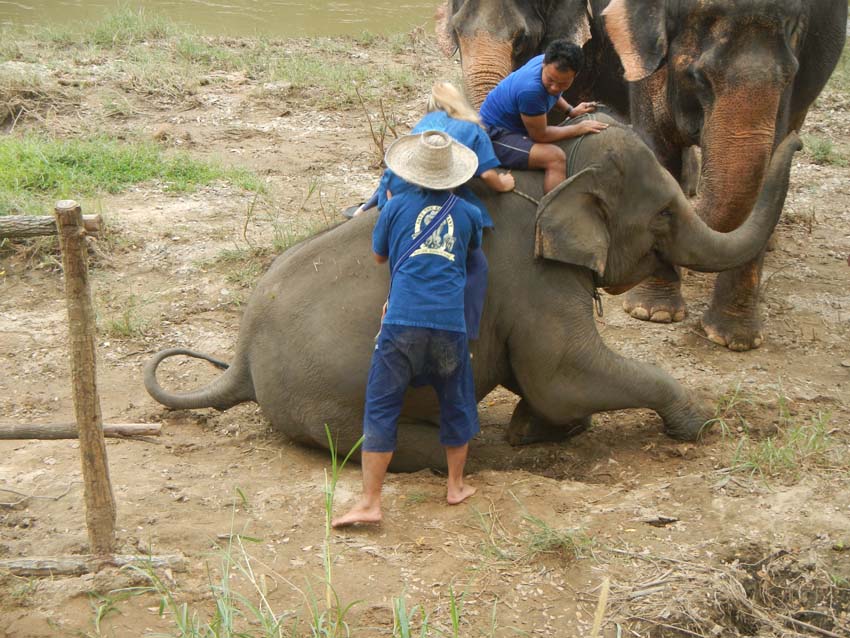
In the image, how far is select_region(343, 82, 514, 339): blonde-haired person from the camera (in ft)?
13.9

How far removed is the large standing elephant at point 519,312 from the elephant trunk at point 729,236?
13 millimetres

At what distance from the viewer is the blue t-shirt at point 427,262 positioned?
3.98 metres

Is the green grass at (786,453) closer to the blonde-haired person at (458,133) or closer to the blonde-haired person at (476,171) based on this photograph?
the blonde-haired person at (476,171)

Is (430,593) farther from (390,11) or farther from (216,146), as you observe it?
(390,11)

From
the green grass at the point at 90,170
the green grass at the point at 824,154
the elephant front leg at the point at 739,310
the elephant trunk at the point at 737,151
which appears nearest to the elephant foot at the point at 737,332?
the elephant front leg at the point at 739,310

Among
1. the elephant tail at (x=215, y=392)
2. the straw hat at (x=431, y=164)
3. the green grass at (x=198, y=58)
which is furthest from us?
the green grass at (x=198, y=58)

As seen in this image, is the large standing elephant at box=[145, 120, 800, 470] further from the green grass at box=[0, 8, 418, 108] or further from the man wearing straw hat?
the green grass at box=[0, 8, 418, 108]

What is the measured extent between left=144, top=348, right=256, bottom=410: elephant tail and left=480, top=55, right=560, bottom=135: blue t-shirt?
4.92 ft

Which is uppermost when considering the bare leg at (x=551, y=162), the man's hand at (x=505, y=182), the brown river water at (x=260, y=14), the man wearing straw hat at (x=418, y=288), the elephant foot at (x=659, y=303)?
the brown river water at (x=260, y=14)

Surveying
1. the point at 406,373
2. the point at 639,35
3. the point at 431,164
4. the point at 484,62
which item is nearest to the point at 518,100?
the point at 431,164

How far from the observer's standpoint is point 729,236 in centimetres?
481

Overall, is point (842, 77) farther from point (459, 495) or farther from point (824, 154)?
point (459, 495)

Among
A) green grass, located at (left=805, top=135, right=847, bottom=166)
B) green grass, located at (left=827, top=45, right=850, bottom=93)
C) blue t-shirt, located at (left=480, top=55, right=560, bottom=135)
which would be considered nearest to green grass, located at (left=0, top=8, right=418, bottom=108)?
green grass, located at (left=805, top=135, right=847, bottom=166)

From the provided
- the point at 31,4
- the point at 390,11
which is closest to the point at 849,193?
the point at 390,11
